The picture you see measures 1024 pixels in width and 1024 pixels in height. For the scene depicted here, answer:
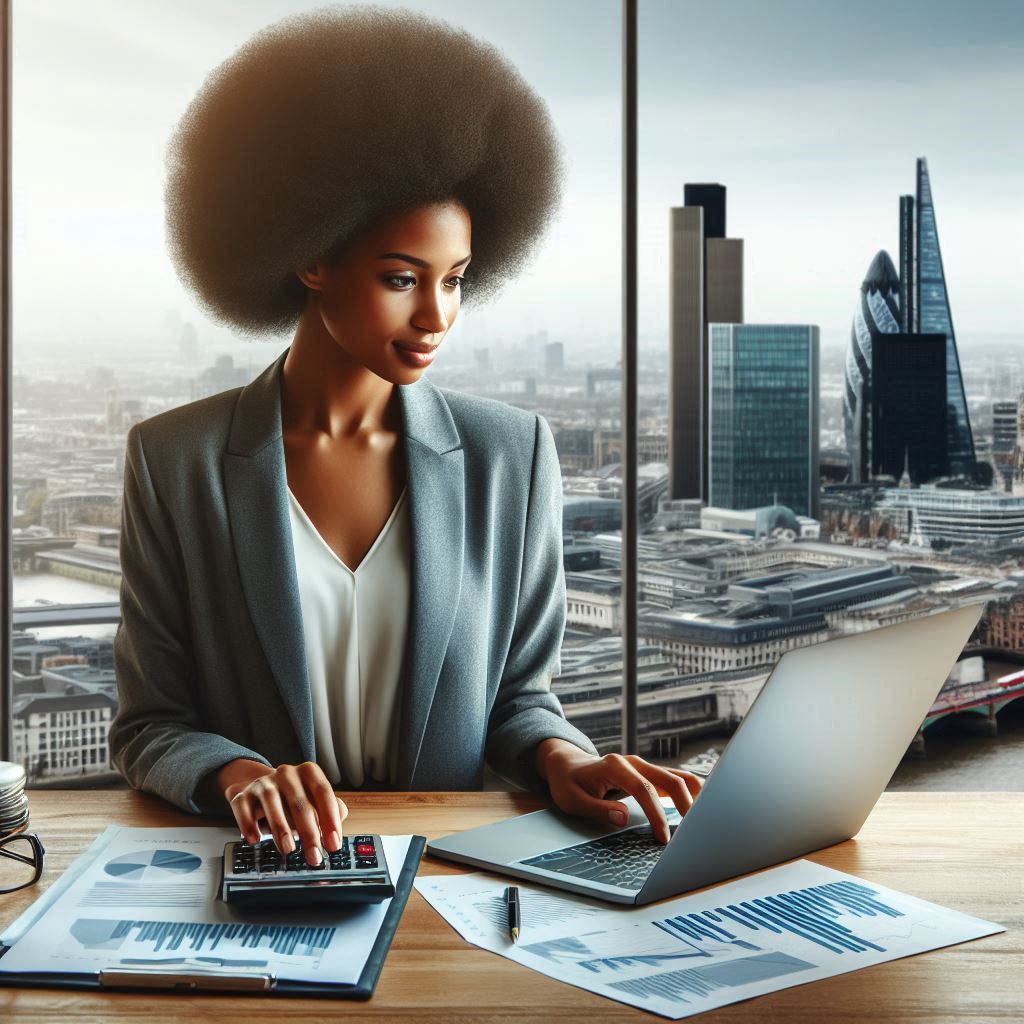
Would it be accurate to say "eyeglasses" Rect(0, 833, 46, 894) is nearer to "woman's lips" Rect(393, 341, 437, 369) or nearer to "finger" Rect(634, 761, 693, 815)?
"finger" Rect(634, 761, 693, 815)

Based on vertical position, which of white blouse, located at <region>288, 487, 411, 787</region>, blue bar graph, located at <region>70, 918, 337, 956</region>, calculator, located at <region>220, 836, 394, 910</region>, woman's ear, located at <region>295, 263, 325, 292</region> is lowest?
blue bar graph, located at <region>70, 918, 337, 956</region>

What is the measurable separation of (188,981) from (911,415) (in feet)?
6.54

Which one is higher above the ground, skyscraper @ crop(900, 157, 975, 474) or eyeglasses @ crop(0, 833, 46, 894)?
skyscraper @ crop(900, 157, 975, 474)

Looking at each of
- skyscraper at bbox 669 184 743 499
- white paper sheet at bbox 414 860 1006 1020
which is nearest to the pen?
white paper sheet at bbox 414 860 1006 1020

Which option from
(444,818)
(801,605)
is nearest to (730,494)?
(801,605)

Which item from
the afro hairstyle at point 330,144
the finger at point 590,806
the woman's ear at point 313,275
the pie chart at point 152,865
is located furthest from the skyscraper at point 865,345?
the pie chart at point 152,865

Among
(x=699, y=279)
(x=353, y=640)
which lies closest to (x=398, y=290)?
(x=353, y=640)

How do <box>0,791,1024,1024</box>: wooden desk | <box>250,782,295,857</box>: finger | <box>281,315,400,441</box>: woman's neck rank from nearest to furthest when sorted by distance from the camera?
1. <box>0,791,1024,1024</box>: wooden desk
2. <box>250,782,295,857</box>: finger
3. <box>281,315,400,441</box>: woman's neck

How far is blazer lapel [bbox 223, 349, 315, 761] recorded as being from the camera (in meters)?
1.47

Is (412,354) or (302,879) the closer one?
(302,879)

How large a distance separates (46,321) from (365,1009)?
195 centimetres

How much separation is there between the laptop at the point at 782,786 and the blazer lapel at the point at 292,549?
35 centimetres

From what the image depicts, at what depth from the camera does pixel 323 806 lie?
110 cm

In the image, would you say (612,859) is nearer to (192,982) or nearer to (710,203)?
(192,982)
